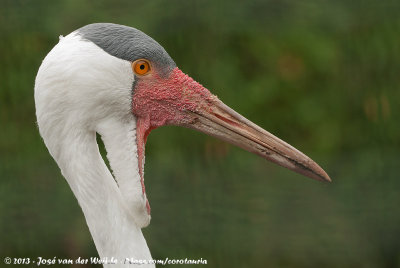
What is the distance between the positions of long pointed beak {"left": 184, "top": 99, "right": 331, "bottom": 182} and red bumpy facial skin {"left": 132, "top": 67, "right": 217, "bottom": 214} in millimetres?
27

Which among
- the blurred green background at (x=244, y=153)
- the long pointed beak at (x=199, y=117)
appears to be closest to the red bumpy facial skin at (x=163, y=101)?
the long pointed beak at (x=199, y=117)

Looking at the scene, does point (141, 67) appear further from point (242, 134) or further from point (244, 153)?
point (244, 153)

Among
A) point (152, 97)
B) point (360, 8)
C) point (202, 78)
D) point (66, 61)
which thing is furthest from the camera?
point (360, 8)

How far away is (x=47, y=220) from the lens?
11.3 ft

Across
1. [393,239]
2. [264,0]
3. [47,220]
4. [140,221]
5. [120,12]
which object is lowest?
[47,220]

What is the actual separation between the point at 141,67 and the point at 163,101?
4.6 inches

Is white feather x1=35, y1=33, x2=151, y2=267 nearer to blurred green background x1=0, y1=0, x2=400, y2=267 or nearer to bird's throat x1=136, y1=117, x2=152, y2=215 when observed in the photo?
bird's throat x1=136, y1=117, x2=152, y2=215

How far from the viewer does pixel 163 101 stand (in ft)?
5.82

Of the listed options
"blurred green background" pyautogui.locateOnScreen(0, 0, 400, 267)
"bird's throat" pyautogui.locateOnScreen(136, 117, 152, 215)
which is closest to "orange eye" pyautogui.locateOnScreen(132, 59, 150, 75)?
"bird's throat" pyautogui.locateOnScreen(136, 117, 152, 215)

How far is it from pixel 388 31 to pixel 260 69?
0.74 meters

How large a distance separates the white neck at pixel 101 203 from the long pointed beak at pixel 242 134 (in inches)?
10.3

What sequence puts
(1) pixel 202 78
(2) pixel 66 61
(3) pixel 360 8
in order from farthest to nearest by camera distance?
(3) pixel 360 8 < (1) pixel 202 78 < (2) pixel 66 61

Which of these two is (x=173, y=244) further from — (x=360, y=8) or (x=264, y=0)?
(x=360, y=8)

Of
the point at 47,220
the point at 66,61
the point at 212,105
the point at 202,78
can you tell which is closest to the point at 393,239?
the point at 202,78
